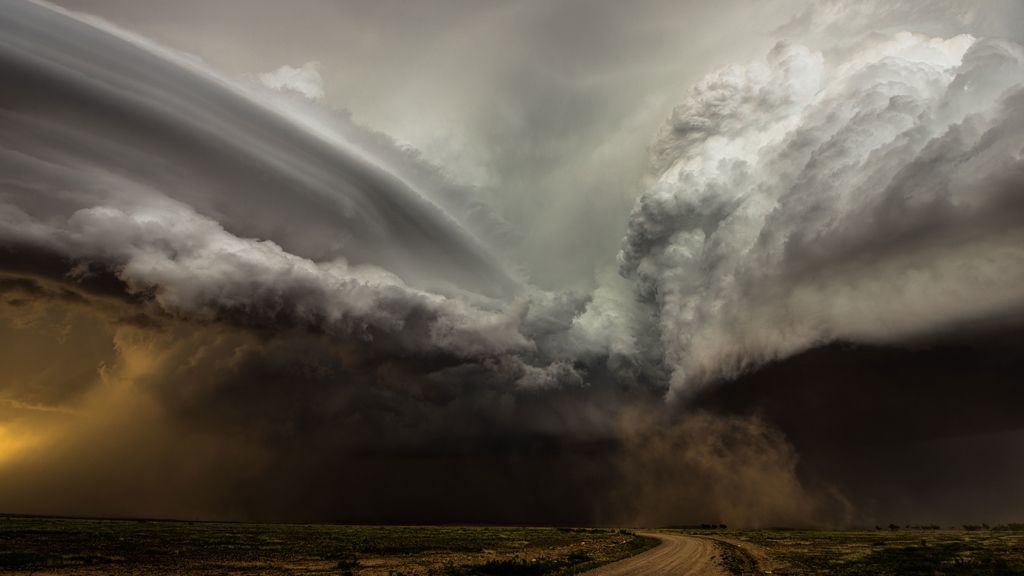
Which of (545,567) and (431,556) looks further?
(431,556)

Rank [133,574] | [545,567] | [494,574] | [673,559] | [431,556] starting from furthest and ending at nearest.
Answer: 1. [431,556]
2. [673,559]
3. [545,567]
4. [494,574]
5. [133,574]

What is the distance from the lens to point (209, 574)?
4556 cm

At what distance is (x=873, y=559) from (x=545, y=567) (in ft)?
125

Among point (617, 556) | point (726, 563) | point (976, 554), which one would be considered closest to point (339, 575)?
point (617, 556)

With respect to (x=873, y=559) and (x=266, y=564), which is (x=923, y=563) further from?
(x=266, y=564)

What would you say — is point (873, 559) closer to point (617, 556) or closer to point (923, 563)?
point (923, 563)

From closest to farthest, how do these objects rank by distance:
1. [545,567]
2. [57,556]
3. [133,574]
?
[133,574] < [545,567] < [57,556]

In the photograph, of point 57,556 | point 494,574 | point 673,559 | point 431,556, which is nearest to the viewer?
point 494,574

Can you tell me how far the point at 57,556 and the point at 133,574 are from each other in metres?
20.5

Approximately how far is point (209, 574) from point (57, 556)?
83.6ft

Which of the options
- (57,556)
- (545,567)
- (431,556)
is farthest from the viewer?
(431,556)

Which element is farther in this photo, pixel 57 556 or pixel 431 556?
pixel 431 556

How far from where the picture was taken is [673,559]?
201 ft

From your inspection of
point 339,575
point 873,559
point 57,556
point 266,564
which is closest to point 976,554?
point 873,559
